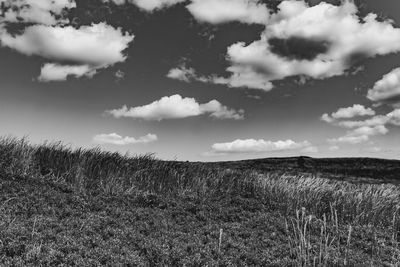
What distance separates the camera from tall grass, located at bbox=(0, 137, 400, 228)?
17875mm

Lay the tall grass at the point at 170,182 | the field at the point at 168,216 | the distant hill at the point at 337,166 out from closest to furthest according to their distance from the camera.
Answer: the field at the point at 168,216, the tall grass at the point at 170,182, the distant hill at the point at 337,166

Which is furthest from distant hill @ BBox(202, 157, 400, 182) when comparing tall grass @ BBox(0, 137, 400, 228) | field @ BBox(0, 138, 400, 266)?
field @ BBox(0, 138, 400, 266)

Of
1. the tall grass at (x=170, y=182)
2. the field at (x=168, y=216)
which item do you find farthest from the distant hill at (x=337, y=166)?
the field at (x=168, y=216)

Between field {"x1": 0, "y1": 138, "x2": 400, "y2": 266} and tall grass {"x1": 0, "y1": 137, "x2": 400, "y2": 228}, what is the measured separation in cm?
6

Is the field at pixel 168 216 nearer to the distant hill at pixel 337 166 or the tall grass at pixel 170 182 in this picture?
the tall grass at pixel 170 182

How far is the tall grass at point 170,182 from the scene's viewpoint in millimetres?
17875

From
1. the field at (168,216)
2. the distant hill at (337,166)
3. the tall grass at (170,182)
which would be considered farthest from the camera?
the distant hill at (337,166)

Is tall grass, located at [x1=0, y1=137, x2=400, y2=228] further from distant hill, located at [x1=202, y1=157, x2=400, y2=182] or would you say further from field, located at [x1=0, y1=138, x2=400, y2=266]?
distant hill, located at [x1=202, y1=157, x2=400, y2=182]

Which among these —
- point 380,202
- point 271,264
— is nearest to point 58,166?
point 271,264

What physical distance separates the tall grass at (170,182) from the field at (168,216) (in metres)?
0.06

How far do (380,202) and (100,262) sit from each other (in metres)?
15.3

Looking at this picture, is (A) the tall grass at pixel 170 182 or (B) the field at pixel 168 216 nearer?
(B) the field at pixel 168 216

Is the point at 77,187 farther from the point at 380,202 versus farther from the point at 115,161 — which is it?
the point at 380,202

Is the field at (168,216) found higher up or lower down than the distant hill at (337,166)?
lower down
